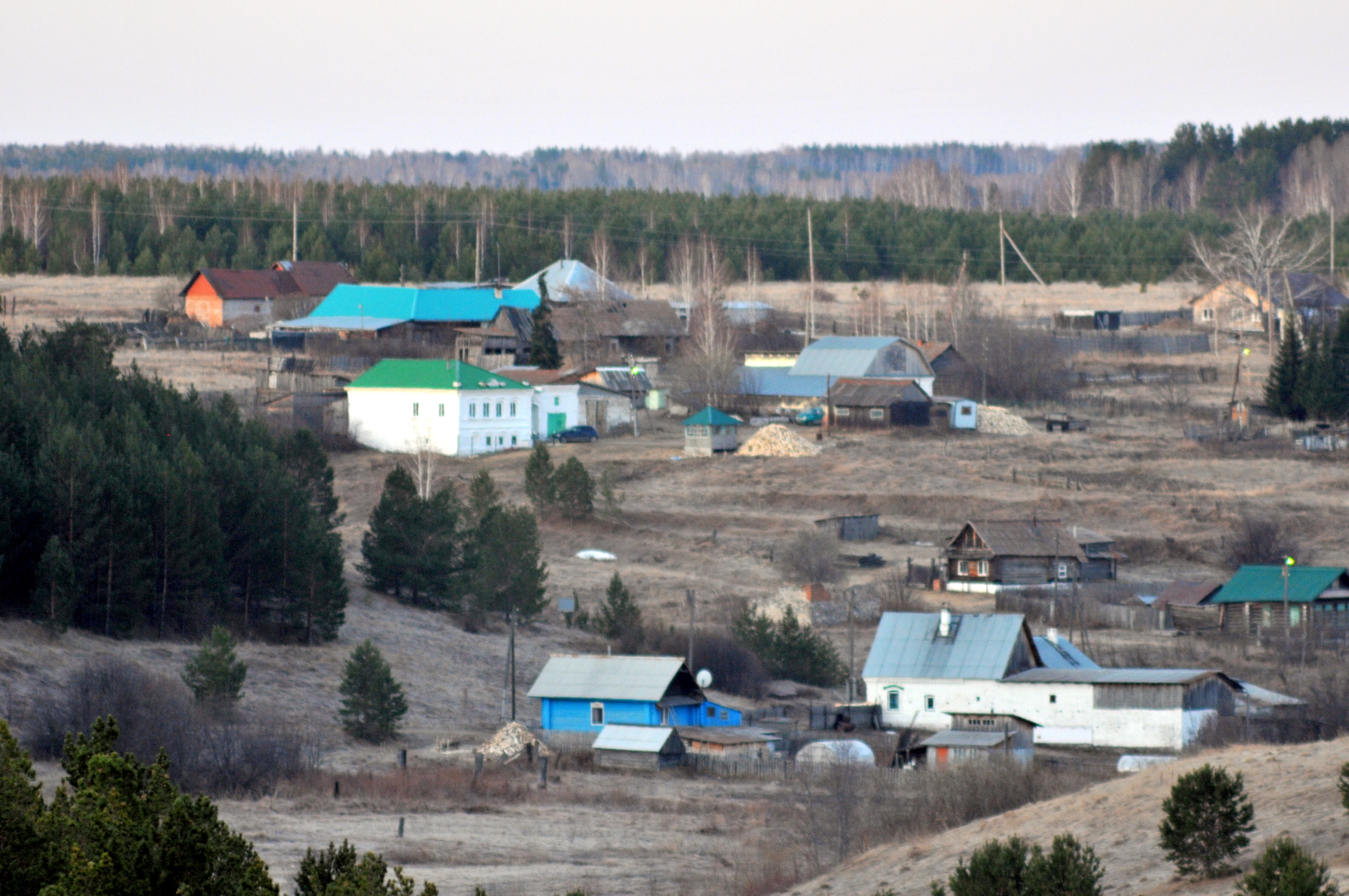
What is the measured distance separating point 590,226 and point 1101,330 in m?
43.4

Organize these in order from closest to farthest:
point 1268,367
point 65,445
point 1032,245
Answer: point 65,445 → point 1268,367 → point 1032,245

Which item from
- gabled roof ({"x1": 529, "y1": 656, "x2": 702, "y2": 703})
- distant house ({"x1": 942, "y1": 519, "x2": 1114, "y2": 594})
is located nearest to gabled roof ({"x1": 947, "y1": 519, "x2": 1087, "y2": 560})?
distant house ({"x1": 942, "y1": 519, "x2": 1114, "y2": 594})

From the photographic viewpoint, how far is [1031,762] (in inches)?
1182

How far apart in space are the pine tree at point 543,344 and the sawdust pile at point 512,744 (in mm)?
39372

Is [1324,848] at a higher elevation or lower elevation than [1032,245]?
lower

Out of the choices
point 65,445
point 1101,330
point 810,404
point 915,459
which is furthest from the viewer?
point 1101,330

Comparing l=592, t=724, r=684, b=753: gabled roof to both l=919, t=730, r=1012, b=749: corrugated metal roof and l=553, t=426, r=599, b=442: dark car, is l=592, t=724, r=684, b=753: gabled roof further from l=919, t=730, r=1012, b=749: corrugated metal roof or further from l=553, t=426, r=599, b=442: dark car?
l=553, t=426, r=599, b=442: dark car

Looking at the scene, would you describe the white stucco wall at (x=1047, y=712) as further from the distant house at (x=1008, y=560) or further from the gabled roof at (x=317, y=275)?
the gabled roof at (x=317, y=275)

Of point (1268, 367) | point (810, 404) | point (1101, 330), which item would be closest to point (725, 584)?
point (810, 404)

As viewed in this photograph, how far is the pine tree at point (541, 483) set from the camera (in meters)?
52.1

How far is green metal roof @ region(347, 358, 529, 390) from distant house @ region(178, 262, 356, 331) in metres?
23.0

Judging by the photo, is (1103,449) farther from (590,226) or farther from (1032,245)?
(590,226)

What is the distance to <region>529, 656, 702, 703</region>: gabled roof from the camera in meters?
34.1

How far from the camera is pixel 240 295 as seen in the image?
8838 centimetres
